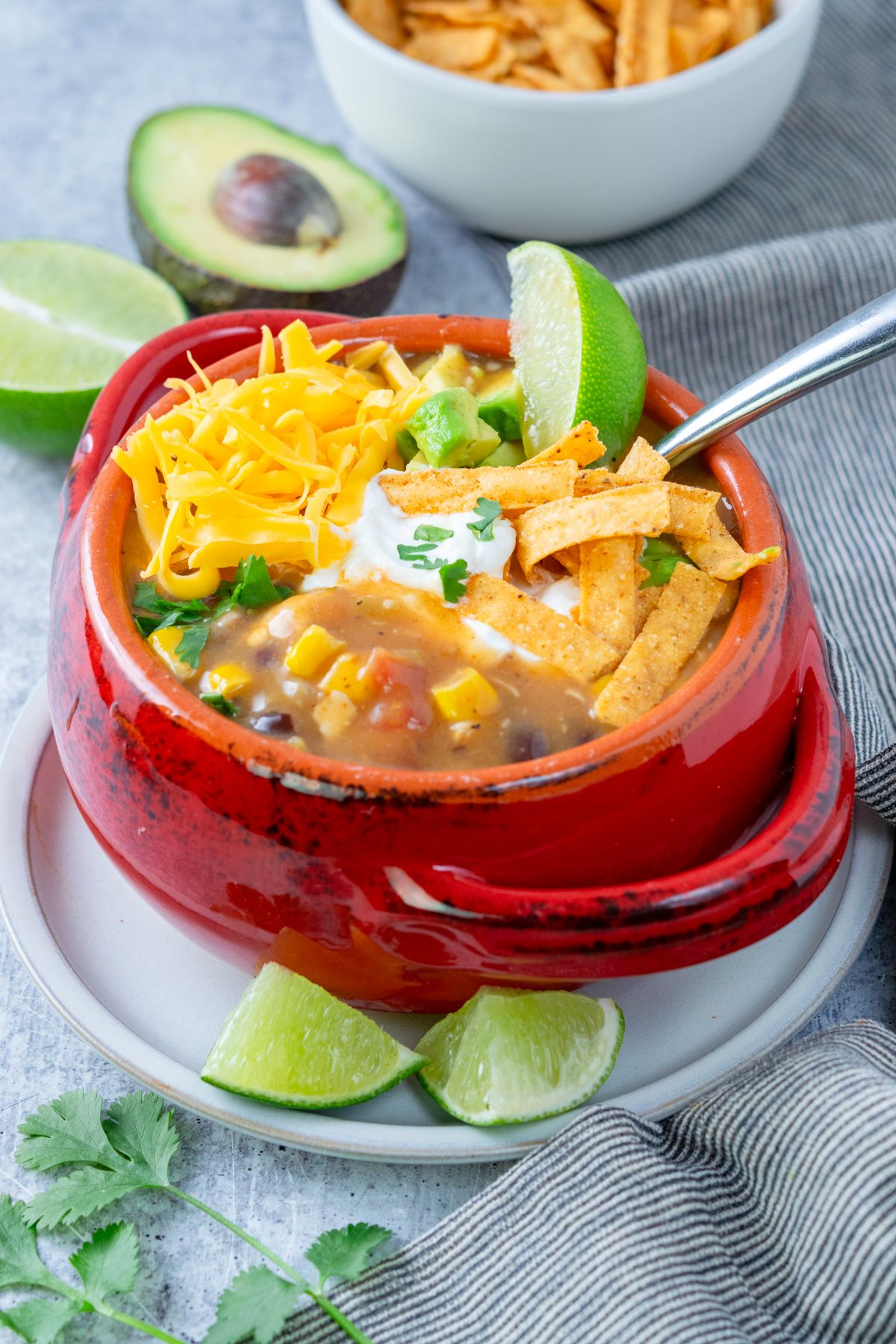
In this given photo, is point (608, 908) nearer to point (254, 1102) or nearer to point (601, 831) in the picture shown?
point (601, 831)

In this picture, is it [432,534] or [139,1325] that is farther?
[432,534]

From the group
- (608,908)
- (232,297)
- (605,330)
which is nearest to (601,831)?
(608,908)

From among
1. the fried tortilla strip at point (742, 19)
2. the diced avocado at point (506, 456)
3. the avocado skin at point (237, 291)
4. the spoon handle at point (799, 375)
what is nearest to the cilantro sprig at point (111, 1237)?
the diced avocado at point (506, 456)

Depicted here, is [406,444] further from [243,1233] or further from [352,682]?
[243,1233]

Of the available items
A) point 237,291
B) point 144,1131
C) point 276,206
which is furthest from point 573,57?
point 144,1131

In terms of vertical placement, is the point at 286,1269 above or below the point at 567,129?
below
